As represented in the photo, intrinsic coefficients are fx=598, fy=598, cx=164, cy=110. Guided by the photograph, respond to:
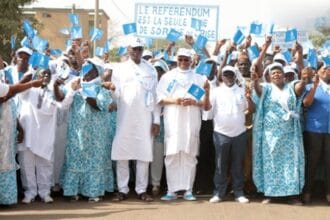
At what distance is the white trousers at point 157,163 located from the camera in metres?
8.07

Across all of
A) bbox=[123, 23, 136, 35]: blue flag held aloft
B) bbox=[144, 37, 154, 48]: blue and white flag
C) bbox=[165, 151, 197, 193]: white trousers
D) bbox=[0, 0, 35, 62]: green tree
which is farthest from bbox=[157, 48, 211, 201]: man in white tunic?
bbox=[0, 0, 35, 62]: green tree

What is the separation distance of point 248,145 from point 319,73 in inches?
53.1

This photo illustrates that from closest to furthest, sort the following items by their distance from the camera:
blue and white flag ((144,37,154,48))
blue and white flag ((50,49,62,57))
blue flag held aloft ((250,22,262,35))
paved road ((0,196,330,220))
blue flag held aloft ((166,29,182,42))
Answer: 1. paved road ((0,196,330,220))
2. blue flag held aloft ((250,22,262,35))
3. blue flag held aloft ((166,29,182,42))
4. blue and white flag ((50,49,62,57))
5. blue and white flag ((144,37,154,48))

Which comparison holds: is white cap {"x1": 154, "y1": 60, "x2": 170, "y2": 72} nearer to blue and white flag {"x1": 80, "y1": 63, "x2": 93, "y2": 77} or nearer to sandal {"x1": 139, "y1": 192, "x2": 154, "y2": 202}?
blue and white flag {"x1": 80, "y1": 63, "x2": 93, "y2": 77}

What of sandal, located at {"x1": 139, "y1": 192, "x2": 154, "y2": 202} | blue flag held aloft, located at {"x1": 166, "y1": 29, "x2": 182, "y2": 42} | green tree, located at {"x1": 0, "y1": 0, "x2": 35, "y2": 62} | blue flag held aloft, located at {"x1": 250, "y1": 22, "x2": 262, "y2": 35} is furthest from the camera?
green tree, located at {"x1": 0, "y1": 0, "x2": 35, "y2": 62}

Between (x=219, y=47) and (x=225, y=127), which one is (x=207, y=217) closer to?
(x=225, y=127)

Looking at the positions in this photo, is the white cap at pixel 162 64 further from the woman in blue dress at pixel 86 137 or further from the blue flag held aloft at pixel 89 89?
the blue flag held aloft at pixel 89 89

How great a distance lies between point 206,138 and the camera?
328 inches

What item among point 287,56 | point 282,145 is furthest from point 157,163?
point 287,56

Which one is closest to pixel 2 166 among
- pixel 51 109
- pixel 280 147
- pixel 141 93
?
pixel 51 109

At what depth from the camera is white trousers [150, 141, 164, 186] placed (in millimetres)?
8070

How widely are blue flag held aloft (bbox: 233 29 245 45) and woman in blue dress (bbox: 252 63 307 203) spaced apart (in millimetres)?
1519

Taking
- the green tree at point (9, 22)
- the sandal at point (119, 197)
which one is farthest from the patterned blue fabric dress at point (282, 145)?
the green tree at point (9, 22)

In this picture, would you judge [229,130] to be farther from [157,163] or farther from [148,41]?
[148,41]
